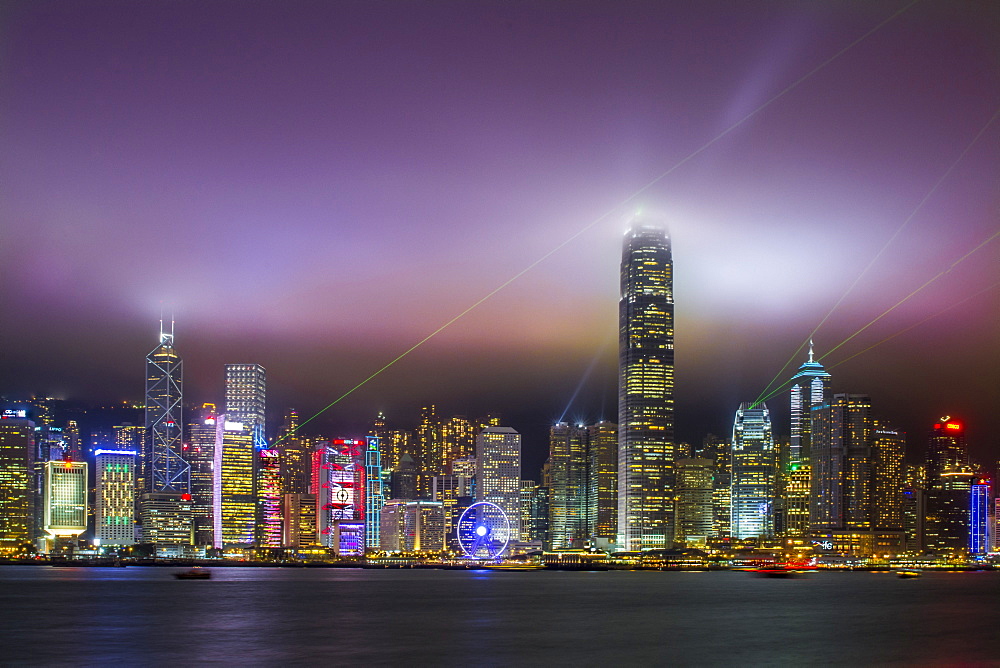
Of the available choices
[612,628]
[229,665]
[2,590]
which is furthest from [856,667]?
[2,590]

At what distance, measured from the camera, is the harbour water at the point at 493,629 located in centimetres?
6444

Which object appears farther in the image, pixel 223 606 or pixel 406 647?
pixel 223 606

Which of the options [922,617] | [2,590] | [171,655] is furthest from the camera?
[2,590]

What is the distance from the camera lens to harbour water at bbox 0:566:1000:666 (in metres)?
64.4

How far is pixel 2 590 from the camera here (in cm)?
14212

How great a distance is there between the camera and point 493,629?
8206 centimetres

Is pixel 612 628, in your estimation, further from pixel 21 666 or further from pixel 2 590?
pixel 2 590

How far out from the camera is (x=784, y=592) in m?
142

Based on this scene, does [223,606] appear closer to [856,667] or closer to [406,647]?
[406,647]

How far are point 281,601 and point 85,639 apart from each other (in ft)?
140

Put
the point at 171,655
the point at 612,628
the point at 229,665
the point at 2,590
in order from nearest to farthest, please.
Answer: the point at 229,665 < the point at 171,655 < the point at 612,628 < the point at 2,590

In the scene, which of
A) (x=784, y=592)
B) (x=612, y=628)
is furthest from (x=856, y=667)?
(x=784, y=592)

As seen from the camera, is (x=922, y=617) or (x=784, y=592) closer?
(x=922, y=617)

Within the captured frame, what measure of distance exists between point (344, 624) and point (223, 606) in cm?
2670
